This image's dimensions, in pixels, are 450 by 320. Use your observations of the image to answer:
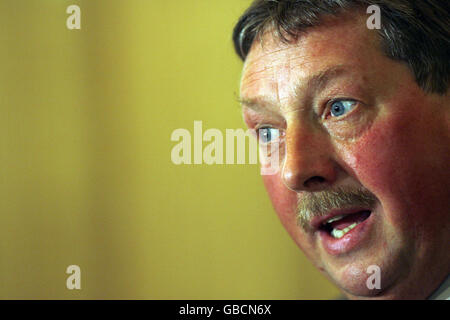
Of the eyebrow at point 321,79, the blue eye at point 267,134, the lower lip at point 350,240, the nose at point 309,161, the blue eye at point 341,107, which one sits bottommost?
the lower lip at point 350,240

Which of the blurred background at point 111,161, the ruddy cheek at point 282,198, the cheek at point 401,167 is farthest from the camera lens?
the blurred background at point 111,161

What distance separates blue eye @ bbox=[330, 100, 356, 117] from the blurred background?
21.6 inches

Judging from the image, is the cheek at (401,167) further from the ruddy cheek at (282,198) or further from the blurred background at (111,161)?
the blurred background at (111,161)

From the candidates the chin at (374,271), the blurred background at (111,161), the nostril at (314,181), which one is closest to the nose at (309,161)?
the nostril at (314,181)

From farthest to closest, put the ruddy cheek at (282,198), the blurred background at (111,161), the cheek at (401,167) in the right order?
the blurred background at (111,161), the ruddy cheek at (282,198), the cheek at (401,167)

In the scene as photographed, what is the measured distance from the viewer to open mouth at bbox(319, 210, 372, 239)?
35.5 inches

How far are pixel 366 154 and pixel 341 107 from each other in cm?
9

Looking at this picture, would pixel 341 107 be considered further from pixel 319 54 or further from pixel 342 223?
pixel 342 223

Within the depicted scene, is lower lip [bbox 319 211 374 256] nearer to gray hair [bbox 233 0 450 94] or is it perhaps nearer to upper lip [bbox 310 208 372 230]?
upper lip [bbox 310 208 372 230]

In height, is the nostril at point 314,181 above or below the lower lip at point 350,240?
above

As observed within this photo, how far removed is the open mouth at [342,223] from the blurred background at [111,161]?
1.78 feet

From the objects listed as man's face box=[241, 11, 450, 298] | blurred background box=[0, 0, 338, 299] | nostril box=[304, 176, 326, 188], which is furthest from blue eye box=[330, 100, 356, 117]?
blurred background box=[0, 0, 338, 299]

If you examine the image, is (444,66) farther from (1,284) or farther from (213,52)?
(1,284)

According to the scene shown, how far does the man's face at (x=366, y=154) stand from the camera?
2.83ft
